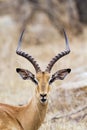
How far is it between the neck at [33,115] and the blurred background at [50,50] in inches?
44.4

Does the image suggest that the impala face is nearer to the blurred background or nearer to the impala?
the impala

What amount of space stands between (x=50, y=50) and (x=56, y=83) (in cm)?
727

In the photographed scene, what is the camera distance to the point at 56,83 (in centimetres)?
1214

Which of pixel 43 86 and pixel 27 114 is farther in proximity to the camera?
pixel 27 114

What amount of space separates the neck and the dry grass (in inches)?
44.6

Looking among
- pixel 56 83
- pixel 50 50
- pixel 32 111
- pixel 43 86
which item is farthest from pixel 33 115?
pixel 50 50

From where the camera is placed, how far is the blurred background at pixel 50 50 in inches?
399

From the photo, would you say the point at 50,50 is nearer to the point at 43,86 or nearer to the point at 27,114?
the point at 27,114

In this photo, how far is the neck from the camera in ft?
26.1

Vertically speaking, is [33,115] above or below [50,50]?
below

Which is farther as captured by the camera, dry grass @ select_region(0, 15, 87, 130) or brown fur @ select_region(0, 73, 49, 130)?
dry grass @ select_region(0, 15, 87, 130)

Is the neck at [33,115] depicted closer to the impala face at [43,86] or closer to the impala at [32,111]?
the impala at [32,111]

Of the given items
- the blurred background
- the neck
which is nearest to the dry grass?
the blurred background

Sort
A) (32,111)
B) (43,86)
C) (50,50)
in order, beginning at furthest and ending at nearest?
(50,50) < (32,111) < (43,86)
